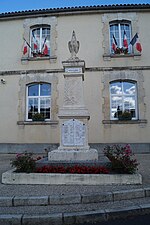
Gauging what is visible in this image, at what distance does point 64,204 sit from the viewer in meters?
3.54

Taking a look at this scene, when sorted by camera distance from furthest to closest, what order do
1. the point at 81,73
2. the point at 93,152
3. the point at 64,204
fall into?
the point at 81,73, the point at 93,152, the point at 64,204

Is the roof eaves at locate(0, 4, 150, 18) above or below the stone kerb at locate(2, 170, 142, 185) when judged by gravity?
above

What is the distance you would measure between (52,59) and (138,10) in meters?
5.90

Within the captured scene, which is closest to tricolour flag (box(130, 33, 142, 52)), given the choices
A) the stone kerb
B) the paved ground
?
the stone kerb

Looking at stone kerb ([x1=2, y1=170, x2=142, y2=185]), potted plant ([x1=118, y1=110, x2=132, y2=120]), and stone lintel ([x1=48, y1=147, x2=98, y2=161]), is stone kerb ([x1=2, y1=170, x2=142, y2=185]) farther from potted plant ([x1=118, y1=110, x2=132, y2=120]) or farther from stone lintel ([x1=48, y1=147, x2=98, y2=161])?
potted plant ([x1=118, y1=110, x2=132, y2=120])

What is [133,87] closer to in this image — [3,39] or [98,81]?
[98,81]

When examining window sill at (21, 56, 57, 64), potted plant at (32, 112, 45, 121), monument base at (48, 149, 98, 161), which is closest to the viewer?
monument base at (48, 149, 98, 161)

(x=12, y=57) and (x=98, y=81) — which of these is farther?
(x=12, y=57)

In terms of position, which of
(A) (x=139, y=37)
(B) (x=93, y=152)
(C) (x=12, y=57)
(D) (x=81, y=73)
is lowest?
(B) (x=93, y=152)

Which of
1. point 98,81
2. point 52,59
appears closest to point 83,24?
point 52,59

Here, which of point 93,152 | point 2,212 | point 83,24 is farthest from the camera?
point 83,24

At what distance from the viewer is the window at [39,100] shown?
446 inches

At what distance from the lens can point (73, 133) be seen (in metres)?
5.77

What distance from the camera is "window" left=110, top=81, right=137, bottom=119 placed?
11.0 metres
